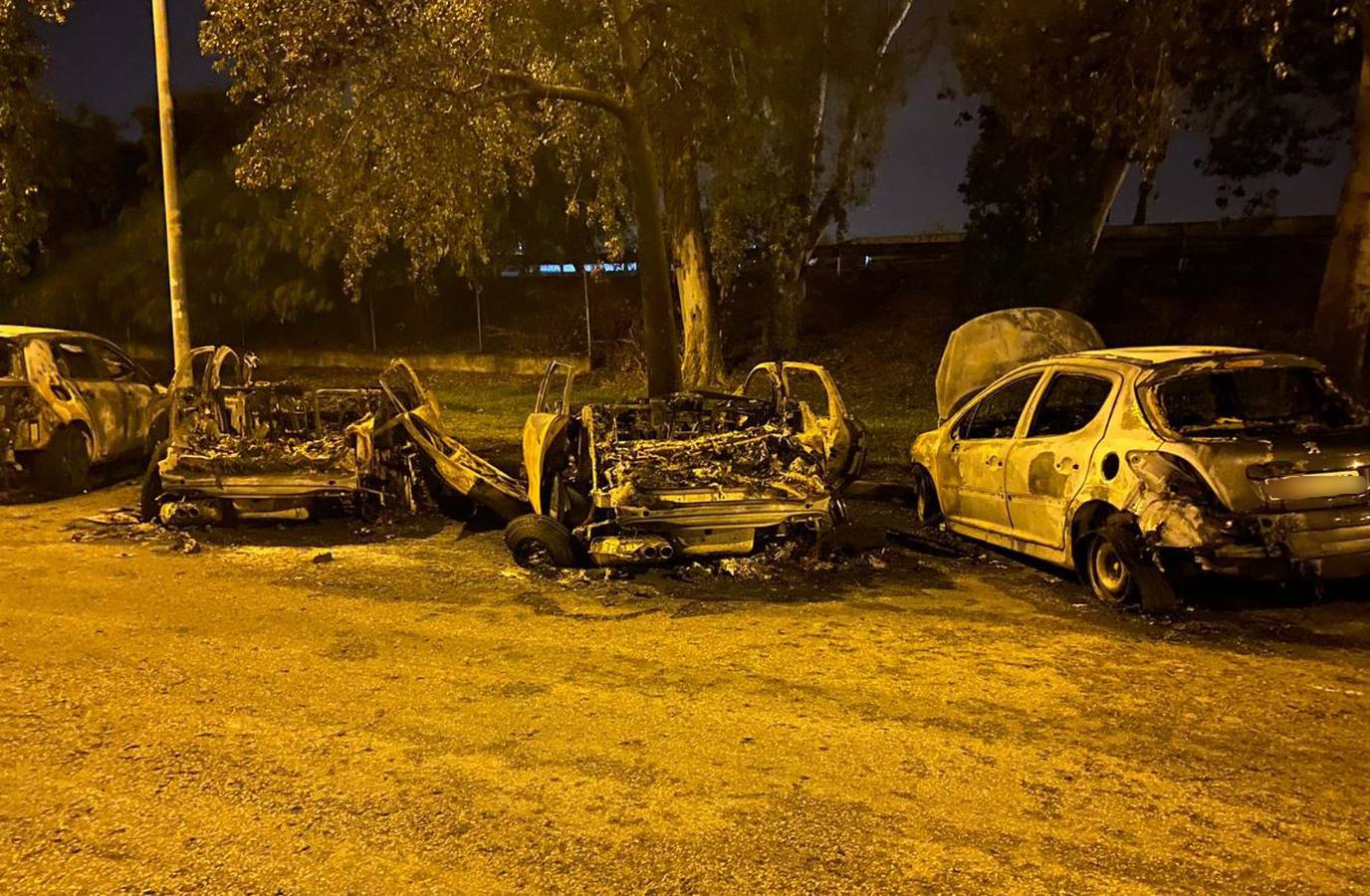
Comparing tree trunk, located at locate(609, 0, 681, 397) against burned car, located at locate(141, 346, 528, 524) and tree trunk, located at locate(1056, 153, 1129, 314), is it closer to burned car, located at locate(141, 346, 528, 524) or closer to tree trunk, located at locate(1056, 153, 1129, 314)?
burned car, located at locate(141, 346, 528, 524)

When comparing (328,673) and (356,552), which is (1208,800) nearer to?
(328,673)

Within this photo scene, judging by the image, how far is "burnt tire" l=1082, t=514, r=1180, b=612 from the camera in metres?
6.41

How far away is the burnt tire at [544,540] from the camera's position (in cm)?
786

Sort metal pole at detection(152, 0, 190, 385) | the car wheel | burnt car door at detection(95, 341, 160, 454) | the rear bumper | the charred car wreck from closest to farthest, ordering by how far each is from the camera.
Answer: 1. the rear bumper
2. the charred car wreck
3. the car wheel
4. burnt car door at detection(95, 341, 160, 454)
5. metal pole at detection(152, 0, 190, 385)

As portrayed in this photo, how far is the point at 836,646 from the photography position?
611cm

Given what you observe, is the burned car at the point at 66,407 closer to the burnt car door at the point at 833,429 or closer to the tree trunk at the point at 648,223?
the tree trunk at the point at 648,223

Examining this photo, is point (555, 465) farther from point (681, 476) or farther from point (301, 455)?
point (301, 455)

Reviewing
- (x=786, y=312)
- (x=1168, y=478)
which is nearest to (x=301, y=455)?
(x=1168, y=478)

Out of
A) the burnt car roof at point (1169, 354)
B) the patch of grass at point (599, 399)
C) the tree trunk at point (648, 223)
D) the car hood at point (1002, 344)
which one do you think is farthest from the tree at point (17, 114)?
the burnt car roof at point (1169, 354)

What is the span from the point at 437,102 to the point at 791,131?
650cm

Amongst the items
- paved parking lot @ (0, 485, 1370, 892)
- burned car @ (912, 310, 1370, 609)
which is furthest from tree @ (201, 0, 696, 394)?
burned car @ (912, 310, 1370, 609)

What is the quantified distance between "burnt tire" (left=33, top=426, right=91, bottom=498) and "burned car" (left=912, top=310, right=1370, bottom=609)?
28.9 ft

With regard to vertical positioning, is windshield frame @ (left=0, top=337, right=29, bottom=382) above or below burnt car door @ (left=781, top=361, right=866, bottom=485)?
above

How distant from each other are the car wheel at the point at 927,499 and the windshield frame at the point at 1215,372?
104 inches
